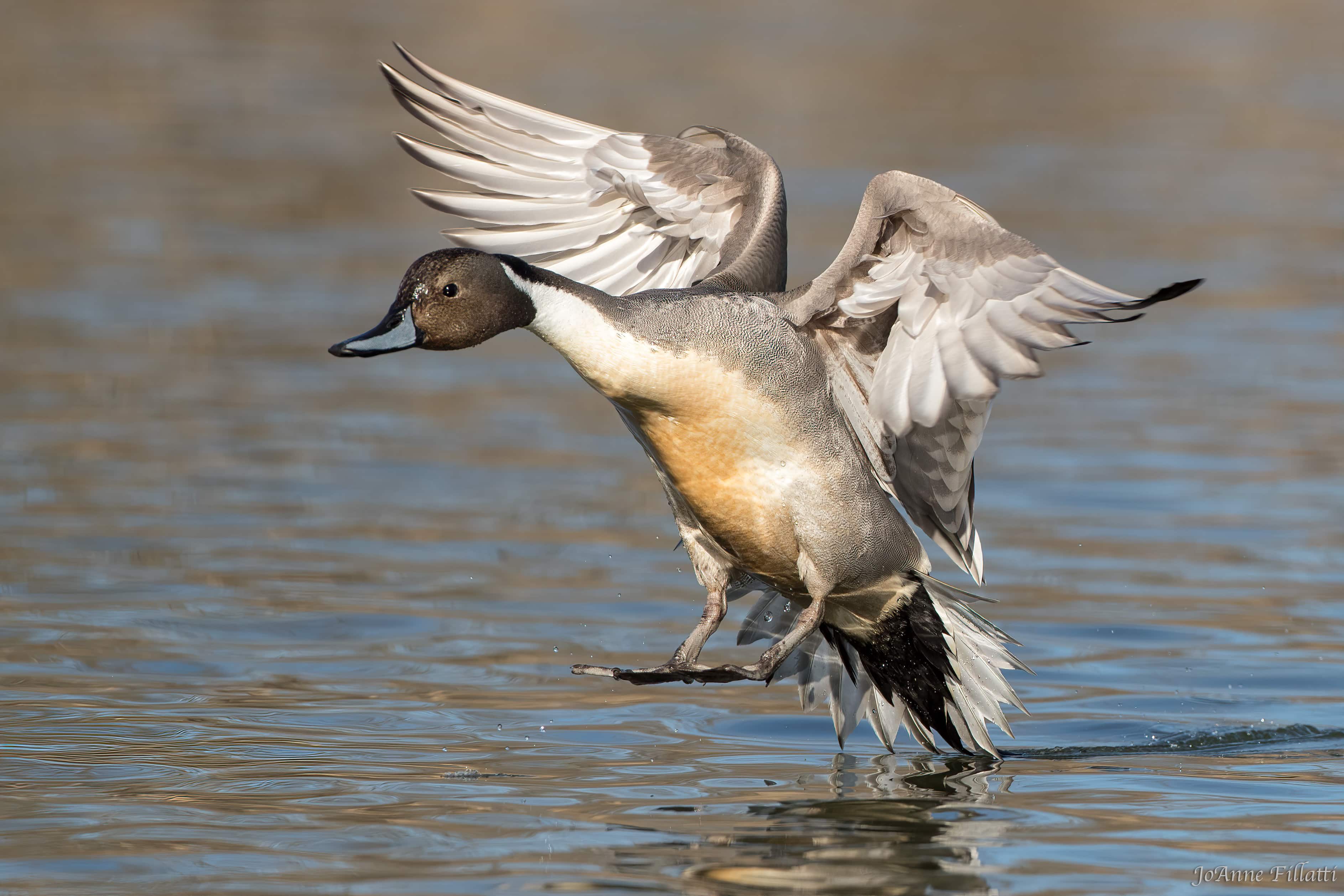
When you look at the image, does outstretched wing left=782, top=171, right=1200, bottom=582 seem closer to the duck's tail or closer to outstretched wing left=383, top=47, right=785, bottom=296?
the duck's tail

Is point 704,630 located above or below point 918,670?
above

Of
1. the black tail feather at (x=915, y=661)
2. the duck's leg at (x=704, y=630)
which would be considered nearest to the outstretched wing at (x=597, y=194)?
the duck's leg at (x=704, y=630)

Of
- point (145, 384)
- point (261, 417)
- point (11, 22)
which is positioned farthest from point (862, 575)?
point (11, 22)

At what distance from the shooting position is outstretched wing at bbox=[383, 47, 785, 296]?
6.98 meters

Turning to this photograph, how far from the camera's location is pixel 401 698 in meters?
6.90

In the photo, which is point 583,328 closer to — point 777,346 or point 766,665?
point 777,346

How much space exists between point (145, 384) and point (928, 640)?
6.32 metres

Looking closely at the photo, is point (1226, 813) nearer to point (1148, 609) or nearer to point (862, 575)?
point (862, 575)

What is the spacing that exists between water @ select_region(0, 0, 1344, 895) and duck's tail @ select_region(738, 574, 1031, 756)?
14cm

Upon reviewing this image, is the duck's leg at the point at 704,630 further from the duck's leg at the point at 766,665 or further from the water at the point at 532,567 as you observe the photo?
the water at the point at 532,567

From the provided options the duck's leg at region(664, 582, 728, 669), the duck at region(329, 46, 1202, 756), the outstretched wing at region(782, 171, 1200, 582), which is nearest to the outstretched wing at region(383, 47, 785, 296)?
the duck at region(329, 46, 1202, 756)

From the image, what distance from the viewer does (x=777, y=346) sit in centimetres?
602

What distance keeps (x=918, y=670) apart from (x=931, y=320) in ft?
4.59
